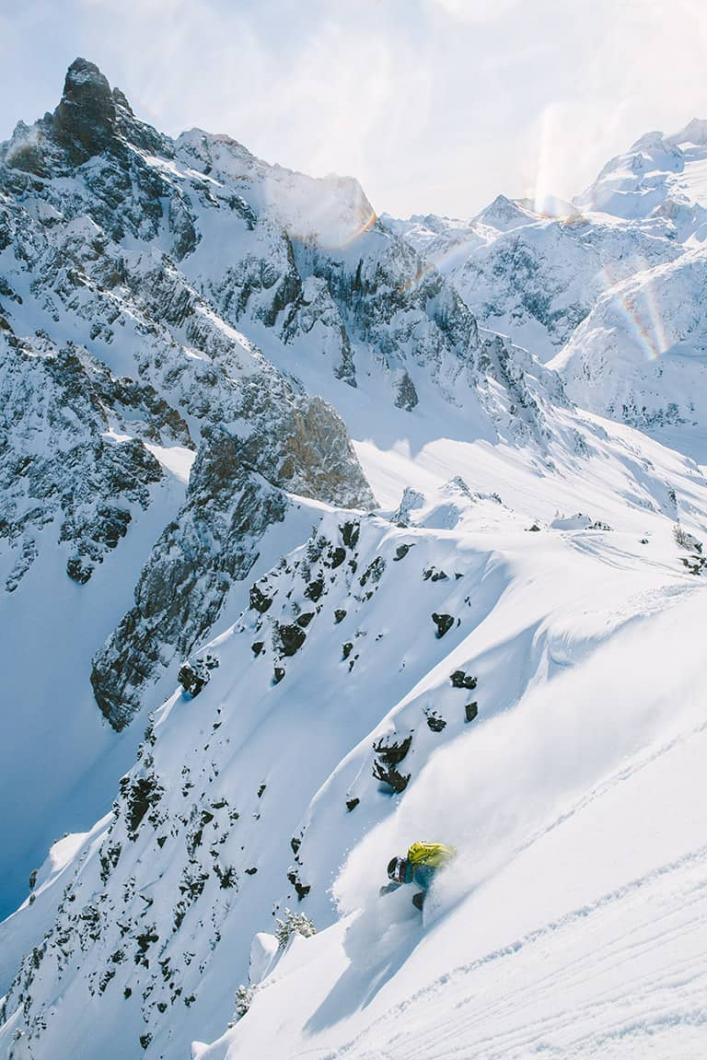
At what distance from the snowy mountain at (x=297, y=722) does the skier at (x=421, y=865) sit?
0.84 feet

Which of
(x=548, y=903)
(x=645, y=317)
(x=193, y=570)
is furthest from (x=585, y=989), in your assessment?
(x=645, y=317)

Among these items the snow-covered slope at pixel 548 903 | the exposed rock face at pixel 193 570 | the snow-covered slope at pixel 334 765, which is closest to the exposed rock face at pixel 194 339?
the exposed rock face at pixel 193 570

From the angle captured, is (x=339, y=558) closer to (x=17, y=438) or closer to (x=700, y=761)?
(x=700, y=761)

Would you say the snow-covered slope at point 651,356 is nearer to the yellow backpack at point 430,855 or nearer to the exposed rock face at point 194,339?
the exposed rock face at point 194,339

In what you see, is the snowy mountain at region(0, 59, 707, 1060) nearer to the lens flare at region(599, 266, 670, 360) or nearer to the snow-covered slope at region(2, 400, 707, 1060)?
the snow-covered slope at region(2, 400, 707, 1060)

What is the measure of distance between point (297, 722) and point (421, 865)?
8.46 m

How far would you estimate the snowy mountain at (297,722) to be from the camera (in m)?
6.45

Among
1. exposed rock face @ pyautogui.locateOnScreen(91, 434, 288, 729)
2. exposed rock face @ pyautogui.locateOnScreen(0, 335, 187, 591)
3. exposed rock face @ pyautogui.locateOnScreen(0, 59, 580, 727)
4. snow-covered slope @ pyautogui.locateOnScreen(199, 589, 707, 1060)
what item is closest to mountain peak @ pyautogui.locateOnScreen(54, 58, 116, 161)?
exposed rock face @ pyautogui.locateOnScreen(0, 59, 580, 727)

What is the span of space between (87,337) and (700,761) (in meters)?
54.5

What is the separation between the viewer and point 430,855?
8516 mm

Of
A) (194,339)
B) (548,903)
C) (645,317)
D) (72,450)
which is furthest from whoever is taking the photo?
(645,317)

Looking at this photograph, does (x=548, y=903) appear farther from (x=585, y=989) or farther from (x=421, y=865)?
(x=421, y=865)

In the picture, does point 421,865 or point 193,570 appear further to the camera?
point 193,570

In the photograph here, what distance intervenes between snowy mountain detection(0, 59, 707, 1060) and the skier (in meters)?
0.26
